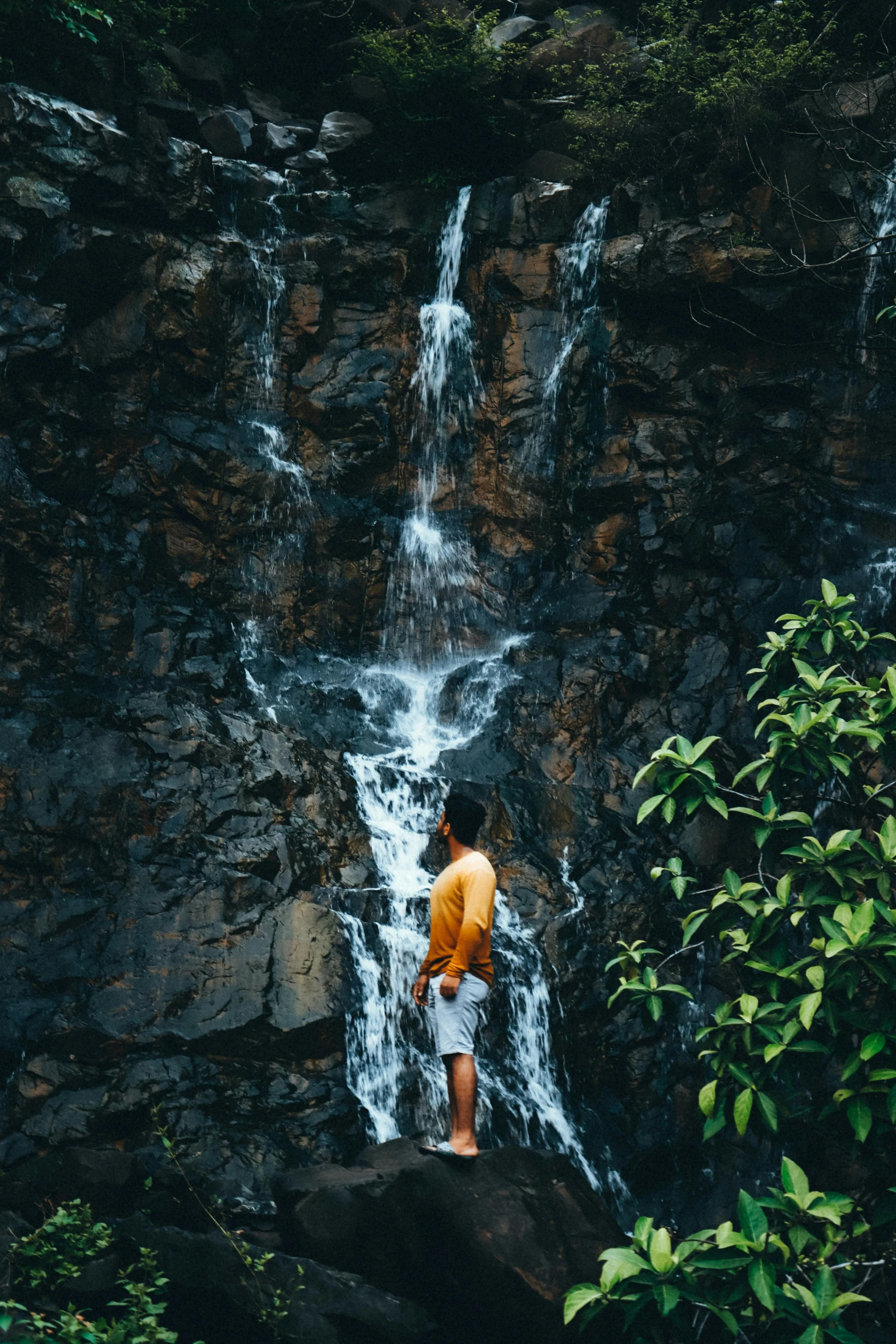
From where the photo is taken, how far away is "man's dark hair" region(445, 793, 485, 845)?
601cm

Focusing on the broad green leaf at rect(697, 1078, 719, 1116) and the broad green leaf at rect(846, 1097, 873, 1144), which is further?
the broad green leaf at rect(697, 1078, 719, 1116)

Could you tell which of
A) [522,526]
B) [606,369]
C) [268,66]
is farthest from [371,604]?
[268,66]

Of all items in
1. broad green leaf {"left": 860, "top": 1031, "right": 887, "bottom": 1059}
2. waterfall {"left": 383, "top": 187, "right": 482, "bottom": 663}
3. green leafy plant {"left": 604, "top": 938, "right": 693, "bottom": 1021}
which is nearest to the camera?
broad green leaf {"left": 860, "top": 1031, "right": 887, "bottom": 1059}

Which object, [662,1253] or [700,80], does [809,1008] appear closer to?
[662,1253]

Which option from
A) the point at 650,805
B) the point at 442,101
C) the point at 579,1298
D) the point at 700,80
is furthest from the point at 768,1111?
the point at 442,101

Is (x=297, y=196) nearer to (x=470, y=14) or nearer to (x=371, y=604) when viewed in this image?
(x=470, y=14)

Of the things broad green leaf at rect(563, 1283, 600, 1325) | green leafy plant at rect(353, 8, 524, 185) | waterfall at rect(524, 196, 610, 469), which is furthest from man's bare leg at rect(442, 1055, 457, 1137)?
green leafy plant at rect(353, 8, 524, 185)

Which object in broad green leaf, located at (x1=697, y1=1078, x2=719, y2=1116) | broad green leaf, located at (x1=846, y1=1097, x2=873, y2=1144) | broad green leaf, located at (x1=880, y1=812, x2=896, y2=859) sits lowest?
broad green leaf, located at (x1=697, y1=1078, x2=719, y2=1116)

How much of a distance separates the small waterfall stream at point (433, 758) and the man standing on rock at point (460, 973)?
2.44 meters

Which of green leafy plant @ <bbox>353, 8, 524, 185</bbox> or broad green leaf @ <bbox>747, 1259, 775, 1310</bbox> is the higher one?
green leafy plant @ <bbox>353, 8, 524, 185</bbox>

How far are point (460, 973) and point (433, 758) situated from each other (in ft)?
16.5

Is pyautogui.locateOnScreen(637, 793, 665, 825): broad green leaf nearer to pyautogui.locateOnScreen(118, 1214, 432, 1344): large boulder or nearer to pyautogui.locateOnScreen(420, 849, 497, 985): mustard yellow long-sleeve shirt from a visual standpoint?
pyautogui.locateOnScreen(420, 849, 497, 985): mustard yellow long-sleeve shirt

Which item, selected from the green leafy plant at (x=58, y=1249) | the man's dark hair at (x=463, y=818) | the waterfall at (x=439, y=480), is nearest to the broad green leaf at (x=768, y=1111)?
the man's dark hair at (x=463, y=818)

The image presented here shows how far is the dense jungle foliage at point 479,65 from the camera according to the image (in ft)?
37.7
